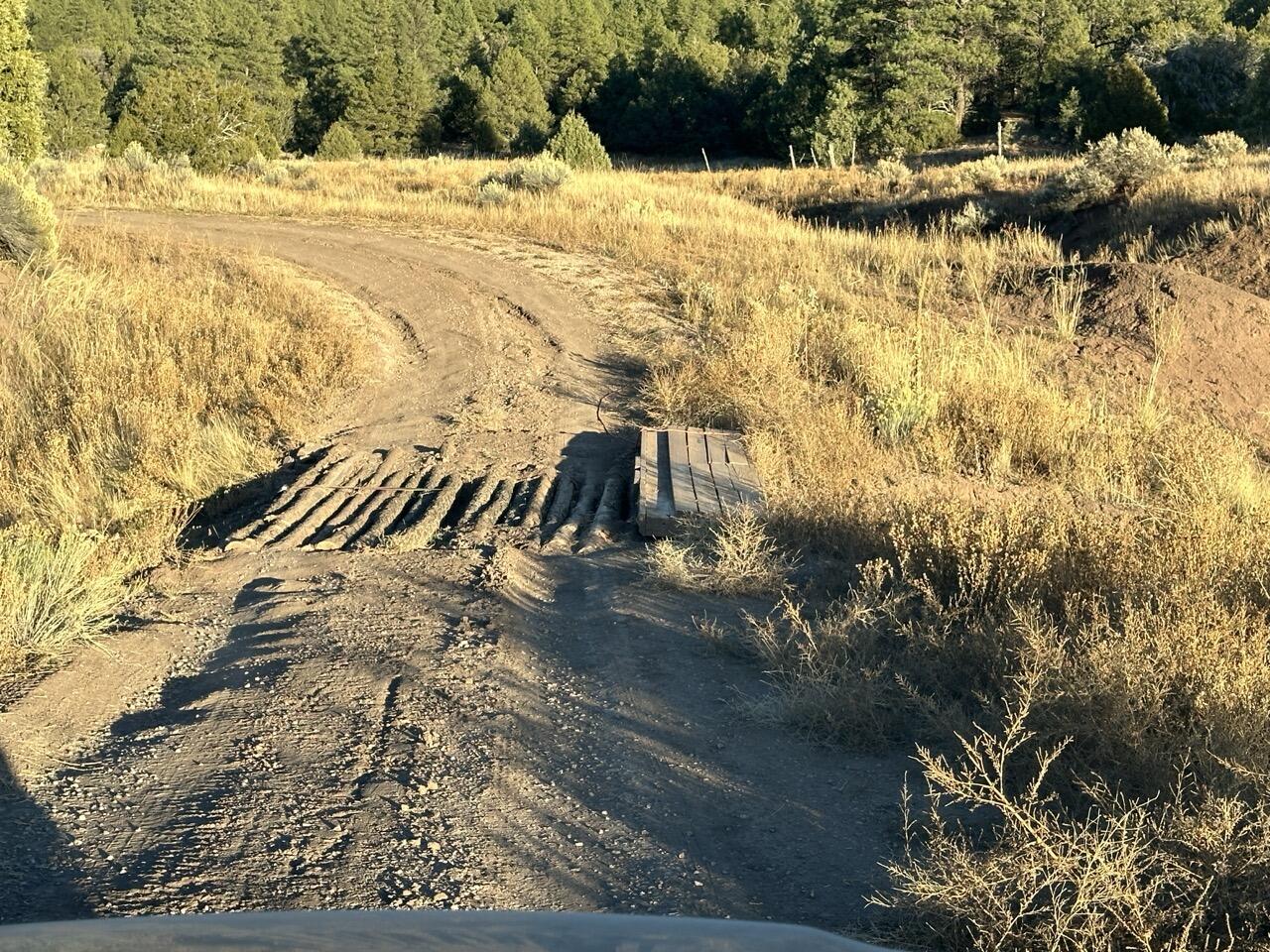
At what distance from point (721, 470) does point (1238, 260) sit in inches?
383

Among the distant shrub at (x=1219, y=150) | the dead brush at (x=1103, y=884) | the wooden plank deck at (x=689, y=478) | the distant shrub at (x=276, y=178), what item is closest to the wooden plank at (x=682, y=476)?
the wooden plank deck at (x=689, y=478)

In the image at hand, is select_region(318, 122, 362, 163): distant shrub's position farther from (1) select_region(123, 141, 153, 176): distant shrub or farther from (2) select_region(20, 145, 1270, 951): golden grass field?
(2) select_region(20, 145, 1270, 951): golden grass field

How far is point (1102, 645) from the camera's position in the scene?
15.1 feet

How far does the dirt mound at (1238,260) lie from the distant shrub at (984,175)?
A: 1069cm

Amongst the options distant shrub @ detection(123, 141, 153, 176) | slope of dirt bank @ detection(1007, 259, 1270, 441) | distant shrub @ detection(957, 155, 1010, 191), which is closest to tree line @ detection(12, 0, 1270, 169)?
distant shrub @ detection(123, 141, 153, 176)

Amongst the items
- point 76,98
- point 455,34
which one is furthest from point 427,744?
point 455,34

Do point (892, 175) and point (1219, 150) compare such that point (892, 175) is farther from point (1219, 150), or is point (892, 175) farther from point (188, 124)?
point (188, 124)

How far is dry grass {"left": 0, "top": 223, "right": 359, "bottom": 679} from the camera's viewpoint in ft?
21.0

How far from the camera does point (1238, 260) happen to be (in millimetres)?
14734

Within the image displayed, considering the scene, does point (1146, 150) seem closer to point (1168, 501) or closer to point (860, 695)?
point (1168, 501)

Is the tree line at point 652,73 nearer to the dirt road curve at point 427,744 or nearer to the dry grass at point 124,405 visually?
the dry grass at point 124,405

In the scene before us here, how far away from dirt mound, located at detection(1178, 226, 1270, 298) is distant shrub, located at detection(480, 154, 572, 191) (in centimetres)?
1244

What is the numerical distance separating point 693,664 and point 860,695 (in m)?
0.96

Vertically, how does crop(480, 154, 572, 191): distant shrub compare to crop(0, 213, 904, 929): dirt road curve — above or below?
above
